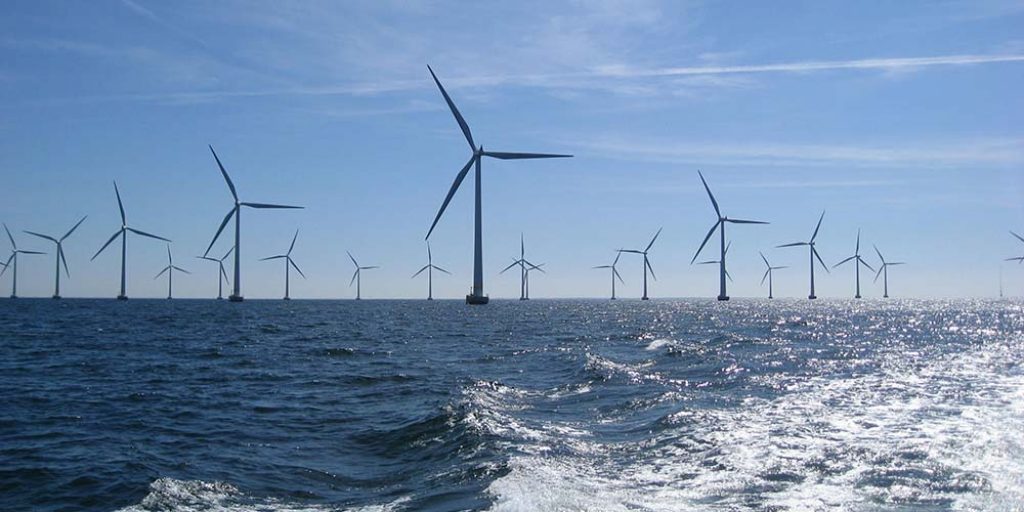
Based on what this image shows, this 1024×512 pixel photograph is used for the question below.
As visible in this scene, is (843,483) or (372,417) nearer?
(843,483)

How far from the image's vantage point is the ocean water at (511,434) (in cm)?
1605

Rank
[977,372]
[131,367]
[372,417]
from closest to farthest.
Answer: [372,417] < [977,372] < [131,367]

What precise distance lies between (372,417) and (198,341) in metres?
38.3

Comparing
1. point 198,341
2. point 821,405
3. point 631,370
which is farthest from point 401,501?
point 198,341

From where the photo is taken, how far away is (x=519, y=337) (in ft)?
217

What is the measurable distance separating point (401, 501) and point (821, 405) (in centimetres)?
1591

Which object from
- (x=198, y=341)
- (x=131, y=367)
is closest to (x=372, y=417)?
(x=131, y=367)

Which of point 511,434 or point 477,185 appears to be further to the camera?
point 477,185

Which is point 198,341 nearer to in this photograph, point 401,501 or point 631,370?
point 631,370

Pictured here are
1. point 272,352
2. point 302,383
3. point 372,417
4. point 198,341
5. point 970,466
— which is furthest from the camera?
point 198,341

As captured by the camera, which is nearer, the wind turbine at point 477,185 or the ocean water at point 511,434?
the ocean water at point 511,434

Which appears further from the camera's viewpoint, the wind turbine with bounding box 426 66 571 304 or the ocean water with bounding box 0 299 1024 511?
the wind turbine with bounding box 426 66 571 304

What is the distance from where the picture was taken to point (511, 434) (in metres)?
21.9

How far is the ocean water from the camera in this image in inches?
632
